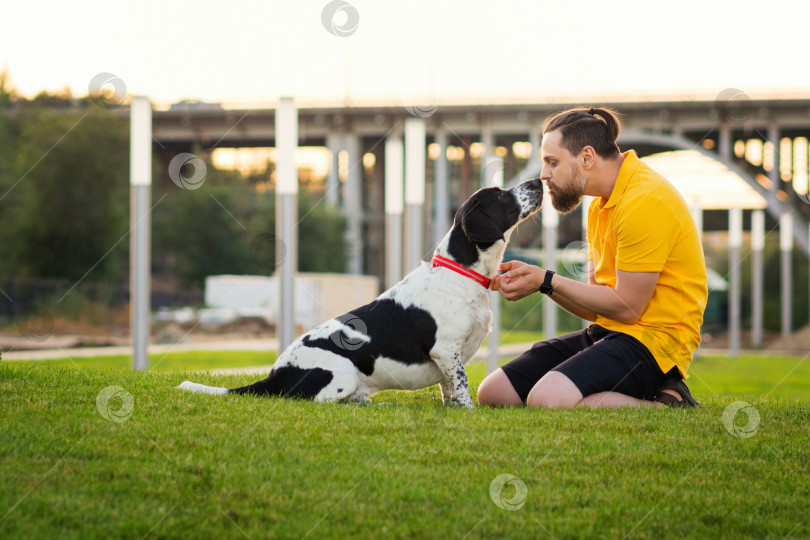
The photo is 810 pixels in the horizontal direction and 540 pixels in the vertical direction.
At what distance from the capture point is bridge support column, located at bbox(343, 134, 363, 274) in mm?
45906

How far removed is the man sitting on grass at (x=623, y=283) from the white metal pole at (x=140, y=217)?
6384 mm

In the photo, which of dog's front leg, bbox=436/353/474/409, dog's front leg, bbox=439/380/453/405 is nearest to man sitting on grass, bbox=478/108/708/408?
dog's front leg, bbox=436/353/474/409

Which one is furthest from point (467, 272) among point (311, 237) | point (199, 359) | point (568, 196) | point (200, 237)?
point (200, 237)

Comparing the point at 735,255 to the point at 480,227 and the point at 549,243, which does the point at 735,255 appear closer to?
the point at 549,243

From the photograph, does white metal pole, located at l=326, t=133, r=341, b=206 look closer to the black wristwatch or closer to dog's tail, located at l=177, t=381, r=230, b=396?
dog's tail, located at l=177, t=381, r=230, b=396

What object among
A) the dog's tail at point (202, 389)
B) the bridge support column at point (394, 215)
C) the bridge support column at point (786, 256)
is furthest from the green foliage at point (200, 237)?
the dog's tail at point (202, 389)

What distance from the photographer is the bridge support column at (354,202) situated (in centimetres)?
4591

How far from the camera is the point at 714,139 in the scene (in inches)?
1403

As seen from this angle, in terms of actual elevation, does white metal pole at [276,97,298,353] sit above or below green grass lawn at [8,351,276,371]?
above

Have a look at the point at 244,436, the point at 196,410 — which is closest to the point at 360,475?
the point at 244,436

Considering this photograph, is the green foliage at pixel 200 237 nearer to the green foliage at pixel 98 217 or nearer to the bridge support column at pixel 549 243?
the green foliage at pixel 98 217

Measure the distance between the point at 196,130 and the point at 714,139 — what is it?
90.8 ft

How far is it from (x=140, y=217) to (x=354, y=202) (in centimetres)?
3917

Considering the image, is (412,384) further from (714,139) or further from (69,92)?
(69,92)
